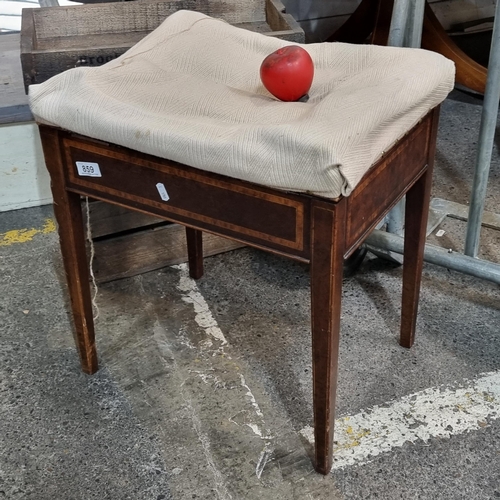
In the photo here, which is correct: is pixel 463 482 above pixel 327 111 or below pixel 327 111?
below

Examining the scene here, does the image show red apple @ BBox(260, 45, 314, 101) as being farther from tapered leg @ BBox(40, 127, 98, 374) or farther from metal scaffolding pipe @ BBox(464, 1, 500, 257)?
metal scaffolding pipe @ BBox(464, 1, 500, 257)

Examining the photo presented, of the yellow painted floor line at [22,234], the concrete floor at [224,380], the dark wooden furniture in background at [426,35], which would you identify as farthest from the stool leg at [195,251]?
the dark wooden furniture in background at [426,35]

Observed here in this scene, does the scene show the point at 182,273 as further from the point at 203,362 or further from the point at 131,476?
the point at 131,476

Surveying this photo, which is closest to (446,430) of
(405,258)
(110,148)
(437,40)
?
(405,258)

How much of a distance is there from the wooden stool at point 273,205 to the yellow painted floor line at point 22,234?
0.71 m

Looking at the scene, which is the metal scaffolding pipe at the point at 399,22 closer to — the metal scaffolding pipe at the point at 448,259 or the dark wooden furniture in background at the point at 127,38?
the dark wooden furniture in background at the point at 127,38

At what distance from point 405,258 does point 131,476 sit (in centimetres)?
68

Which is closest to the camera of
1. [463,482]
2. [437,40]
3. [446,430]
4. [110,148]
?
[110,148]

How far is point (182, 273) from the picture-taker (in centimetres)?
185

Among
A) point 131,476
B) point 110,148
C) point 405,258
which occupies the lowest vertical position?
point 131,476

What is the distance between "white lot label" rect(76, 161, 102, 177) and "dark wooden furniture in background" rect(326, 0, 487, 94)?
1.64 metres

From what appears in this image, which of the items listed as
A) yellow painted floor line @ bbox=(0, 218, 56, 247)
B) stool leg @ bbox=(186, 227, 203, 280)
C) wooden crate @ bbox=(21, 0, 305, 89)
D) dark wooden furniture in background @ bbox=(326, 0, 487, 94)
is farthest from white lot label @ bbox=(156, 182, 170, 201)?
dark wooden furniture in background @ bbox=(326, 0, 487, 94)

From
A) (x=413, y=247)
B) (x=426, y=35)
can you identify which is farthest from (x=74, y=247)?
(x=426, y=35)

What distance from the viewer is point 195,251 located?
177 cm
